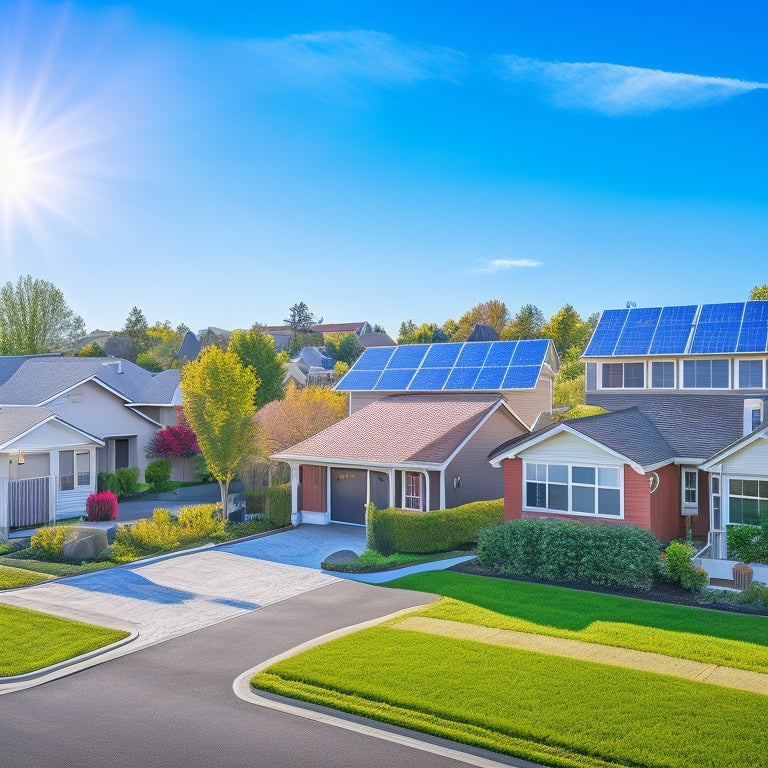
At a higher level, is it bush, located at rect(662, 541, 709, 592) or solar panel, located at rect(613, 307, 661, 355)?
solar panel, located at rect(613, 307, 661, 355)

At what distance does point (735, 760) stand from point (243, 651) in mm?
8170

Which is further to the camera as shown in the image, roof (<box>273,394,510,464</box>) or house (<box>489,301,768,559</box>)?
roof (<box>273,394,510,464</box>)

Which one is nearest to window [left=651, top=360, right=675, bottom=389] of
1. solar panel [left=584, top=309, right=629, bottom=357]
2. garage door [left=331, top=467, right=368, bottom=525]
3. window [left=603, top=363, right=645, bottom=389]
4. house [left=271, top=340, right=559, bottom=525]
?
window [left=603, top=363, right=645, bottom=389]

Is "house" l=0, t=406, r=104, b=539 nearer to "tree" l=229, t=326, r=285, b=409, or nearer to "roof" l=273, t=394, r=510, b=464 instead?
"roof" l=273, t=394, r=510, b=464

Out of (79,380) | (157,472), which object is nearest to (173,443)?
(157,472)

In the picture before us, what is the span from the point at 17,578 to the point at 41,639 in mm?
6026

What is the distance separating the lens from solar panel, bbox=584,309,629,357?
1174 inches

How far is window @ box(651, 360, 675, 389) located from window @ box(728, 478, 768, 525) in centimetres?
909

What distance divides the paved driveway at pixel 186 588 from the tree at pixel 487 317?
256 ft

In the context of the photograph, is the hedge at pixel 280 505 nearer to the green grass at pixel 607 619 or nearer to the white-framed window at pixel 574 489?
the white-framed window at pixel 574 489

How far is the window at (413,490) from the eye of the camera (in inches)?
962

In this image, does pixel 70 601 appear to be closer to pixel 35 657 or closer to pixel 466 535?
pixel 35 657

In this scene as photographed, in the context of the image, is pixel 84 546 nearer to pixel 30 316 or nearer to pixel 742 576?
pixel 742 576

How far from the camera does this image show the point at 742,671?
1179cm
